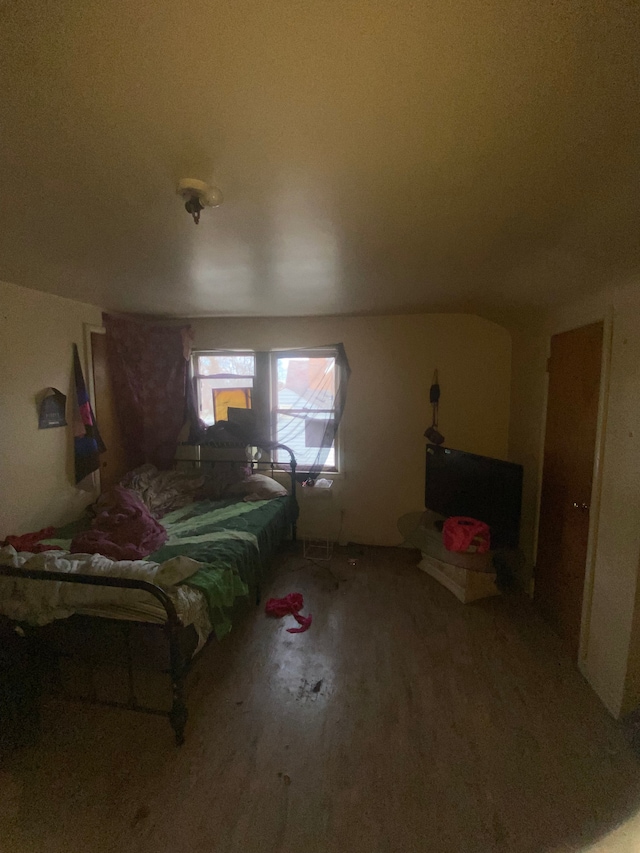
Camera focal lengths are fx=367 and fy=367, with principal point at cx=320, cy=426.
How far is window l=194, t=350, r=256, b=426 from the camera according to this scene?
3.96 metres

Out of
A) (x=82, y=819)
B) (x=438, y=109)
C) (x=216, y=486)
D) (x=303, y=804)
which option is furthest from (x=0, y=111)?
(x=216, y=486)

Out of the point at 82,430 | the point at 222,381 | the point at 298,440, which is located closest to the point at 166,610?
the point at 82,430

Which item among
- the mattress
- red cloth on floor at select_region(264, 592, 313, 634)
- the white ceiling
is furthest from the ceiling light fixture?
red cloth on floor at select_region(264, 592, 313, 634)

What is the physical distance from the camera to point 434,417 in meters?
3.64

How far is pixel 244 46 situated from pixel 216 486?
325 centimetres

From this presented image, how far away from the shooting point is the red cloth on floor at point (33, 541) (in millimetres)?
2215

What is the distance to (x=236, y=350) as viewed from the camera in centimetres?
391

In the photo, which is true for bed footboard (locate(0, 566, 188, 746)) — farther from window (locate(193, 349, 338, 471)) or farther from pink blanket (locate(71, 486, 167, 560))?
window (locate(193, 349, 338, 471))

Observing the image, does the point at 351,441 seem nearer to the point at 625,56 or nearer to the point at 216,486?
the point at 216,486

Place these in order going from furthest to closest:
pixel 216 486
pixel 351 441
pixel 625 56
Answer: pixel 351 441
pixel 216 486
pixel 625 56

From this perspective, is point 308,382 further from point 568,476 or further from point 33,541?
point 33,541

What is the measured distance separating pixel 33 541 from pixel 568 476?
3.54m

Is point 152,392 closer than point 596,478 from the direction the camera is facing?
No

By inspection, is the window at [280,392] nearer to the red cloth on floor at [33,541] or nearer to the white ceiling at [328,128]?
the red cloth on floor at [33,541]
